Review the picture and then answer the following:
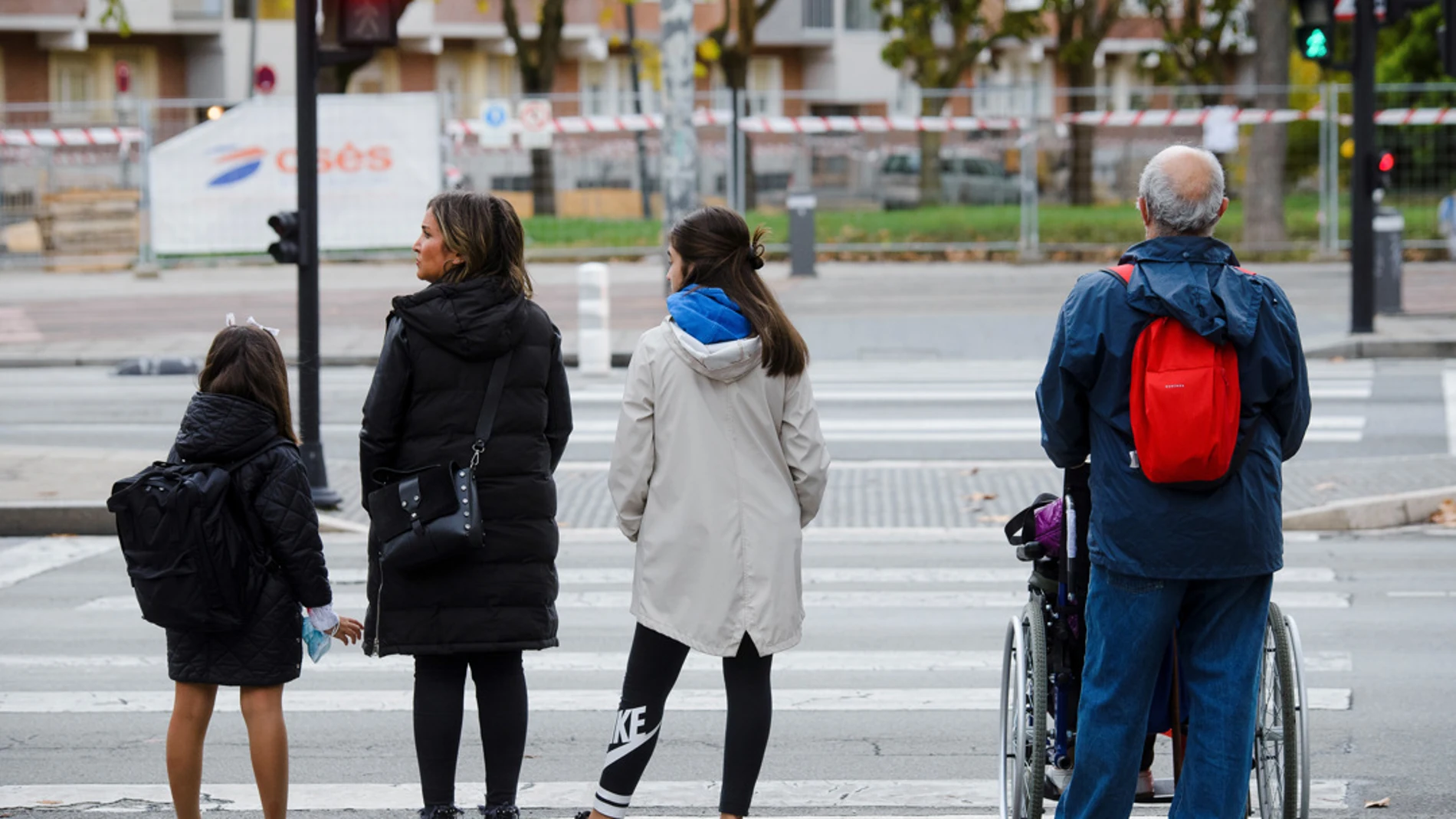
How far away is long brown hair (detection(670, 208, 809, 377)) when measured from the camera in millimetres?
4691

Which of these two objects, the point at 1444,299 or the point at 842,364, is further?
the point at 1444,299

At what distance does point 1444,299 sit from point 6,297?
17.7 metres

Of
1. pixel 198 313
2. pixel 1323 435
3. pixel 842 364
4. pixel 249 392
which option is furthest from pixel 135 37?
pixel 249 392

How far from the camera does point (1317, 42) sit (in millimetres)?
17312

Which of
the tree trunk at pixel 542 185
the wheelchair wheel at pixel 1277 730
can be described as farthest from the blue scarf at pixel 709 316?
the tree trunk at pixel 542 185

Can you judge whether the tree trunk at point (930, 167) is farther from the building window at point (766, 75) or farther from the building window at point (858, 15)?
the building window at point (858, 15)

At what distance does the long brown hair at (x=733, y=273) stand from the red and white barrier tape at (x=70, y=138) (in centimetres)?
2295

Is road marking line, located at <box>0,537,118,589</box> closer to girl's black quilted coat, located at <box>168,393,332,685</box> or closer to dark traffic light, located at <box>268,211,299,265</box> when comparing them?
dark traffic light, located at <box>268,211,299,265</box>

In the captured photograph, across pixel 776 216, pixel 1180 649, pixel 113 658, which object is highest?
pixel 776 216

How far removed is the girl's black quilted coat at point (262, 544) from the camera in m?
4.59

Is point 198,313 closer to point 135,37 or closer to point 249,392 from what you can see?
point 249,392

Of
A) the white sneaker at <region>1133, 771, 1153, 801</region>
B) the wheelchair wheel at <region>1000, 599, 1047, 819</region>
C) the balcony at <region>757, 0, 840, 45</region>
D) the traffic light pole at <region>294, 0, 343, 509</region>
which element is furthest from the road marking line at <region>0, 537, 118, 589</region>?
the balcony at <region>757, 0, 840, 45</region>

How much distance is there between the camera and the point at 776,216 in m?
A: 28.8

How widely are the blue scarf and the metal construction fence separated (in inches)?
856
